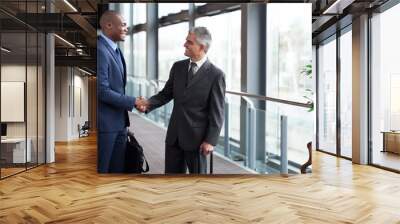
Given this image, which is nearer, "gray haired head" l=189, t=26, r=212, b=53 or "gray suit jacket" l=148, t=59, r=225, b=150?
"gray suit jacket" l=148, t=59, r=225, b=150

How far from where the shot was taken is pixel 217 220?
4.13 metres

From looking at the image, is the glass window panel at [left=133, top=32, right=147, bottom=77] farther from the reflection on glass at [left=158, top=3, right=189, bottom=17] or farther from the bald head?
the reflection on glass at [left=158, top=3, right=189, bottom=17]

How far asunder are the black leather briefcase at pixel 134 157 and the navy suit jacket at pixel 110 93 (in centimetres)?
24

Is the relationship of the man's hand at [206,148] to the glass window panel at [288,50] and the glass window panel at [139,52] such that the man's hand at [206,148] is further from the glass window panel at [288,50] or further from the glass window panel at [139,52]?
the glass window panel at [139,52]

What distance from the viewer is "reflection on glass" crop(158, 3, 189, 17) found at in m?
6.70

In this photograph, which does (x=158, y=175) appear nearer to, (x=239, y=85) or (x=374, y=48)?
(x=239, y=85)

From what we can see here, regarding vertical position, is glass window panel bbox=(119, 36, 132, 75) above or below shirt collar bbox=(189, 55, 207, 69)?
above

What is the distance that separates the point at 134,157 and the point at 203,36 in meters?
2.00

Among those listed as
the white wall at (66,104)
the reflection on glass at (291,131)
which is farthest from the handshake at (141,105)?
the white wall at (66,104)

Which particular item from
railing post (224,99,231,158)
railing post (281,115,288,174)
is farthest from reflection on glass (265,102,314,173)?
railing post (224,99,231,158)

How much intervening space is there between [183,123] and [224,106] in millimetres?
633

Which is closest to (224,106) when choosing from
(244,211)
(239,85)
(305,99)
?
(239,85)

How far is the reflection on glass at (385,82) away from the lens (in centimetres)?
774

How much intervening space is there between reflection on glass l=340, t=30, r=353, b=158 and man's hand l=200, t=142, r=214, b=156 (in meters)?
4.41
